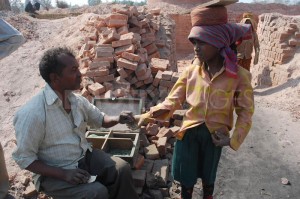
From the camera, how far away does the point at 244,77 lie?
2.26m

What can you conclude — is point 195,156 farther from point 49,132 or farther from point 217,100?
point 49,132

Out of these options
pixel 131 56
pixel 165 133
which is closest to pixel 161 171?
pixel 165 133

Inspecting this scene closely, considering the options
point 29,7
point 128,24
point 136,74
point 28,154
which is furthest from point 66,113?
point 29,7

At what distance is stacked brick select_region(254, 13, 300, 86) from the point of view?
27.2ft

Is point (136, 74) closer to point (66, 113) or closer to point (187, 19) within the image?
point (66, 113)

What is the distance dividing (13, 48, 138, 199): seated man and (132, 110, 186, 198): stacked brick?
0.77 meters

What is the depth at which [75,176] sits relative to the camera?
2.28 meters

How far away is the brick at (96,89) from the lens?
482cm

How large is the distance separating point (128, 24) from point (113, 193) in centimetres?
515

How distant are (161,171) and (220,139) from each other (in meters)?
1.58

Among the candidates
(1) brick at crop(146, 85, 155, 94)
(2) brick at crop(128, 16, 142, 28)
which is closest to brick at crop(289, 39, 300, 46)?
(2) brick at crop(128, 16, 142, 28)

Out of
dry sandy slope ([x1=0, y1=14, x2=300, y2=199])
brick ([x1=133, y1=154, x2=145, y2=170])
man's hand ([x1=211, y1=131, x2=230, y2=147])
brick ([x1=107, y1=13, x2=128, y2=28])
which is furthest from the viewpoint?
brick ([x1=107, y1=13, x2=128, y2=28])

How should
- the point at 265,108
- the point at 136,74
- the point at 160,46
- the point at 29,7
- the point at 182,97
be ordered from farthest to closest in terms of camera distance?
the point at 29,7
the point at 160,46
the point at 265,108
the point at 136,74
the point at 182,97

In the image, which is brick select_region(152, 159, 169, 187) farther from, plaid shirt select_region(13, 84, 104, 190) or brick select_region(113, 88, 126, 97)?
brick select_region(113, 88, 126, 97)
